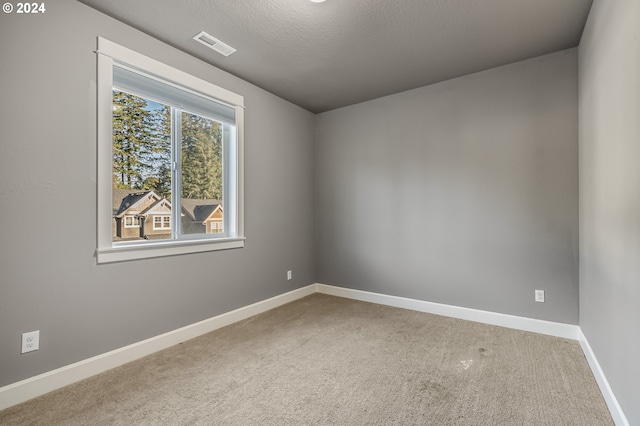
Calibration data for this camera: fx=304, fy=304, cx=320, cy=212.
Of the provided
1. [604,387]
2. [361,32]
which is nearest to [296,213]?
[361,32]

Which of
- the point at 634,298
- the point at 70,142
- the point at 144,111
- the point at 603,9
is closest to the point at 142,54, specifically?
the point at 144,111

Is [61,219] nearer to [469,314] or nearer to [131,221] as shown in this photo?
[131,221]

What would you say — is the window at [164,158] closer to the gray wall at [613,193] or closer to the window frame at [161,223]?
the window frame at [161,223]

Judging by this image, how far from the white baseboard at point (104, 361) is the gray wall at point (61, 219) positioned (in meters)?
0.05

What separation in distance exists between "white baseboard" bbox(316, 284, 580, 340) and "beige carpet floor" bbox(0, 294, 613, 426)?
0.11 meters

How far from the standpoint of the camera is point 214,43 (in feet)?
8.37

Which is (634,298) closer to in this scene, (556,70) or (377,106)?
(556,70)

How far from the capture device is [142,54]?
2398 mm

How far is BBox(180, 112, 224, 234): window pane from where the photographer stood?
9.30 feet

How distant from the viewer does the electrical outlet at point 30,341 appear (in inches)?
72.4

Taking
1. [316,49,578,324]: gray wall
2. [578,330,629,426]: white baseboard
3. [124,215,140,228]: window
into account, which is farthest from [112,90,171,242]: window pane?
[578,330,629,426]: white baseboard

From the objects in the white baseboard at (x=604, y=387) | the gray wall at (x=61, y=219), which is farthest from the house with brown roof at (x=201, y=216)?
the white baseboard at (x=604, y=387)

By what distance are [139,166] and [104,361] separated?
147cm

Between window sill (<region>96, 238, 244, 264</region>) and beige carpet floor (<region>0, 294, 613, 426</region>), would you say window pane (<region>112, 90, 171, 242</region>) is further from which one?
beige carpet floor (<region>0, 294, 613, 426</region>)
